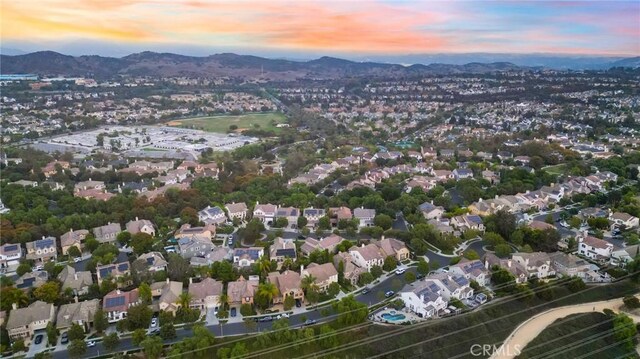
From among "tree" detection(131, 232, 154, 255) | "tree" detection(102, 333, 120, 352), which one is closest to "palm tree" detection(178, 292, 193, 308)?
"tree" detection(102, 333, 120, 352)

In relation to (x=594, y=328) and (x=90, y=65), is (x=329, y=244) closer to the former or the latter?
(x=594, y=328)

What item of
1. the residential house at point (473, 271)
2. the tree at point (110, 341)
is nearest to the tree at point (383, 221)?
the residential house at point (473, 271)

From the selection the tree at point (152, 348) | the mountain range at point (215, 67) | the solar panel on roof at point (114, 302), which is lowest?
the tree at point (152, 348)

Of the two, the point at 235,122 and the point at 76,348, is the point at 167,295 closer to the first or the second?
the point at 76,348

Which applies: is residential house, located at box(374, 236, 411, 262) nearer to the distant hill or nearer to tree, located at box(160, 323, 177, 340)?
tree, located at box(160, 323, 177, 340)

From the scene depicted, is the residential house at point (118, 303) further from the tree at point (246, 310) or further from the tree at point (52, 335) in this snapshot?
the tree at point (246, 310)

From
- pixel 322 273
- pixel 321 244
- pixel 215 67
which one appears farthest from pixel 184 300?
pixel 215 67
